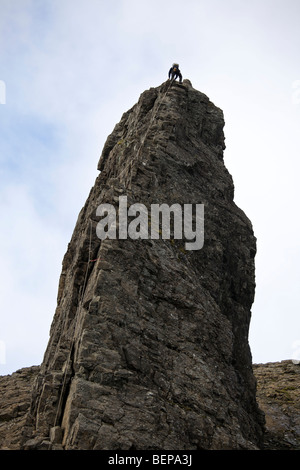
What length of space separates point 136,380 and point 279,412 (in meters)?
19.8

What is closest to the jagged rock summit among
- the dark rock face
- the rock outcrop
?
the rock outcrop

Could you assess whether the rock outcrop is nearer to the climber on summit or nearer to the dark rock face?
the dark rock face

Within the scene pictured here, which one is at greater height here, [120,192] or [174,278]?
[120,192]

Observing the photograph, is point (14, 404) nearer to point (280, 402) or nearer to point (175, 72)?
point (280, 402)

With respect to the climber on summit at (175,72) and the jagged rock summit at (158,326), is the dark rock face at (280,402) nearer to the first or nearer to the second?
the jagged rock summit at (158,326)

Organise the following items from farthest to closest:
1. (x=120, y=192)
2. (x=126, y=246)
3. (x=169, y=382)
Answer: (x=120, y=192), (x=126, y=246), (x=169, y=382)

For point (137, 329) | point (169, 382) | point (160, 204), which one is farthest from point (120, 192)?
point (169, 382)

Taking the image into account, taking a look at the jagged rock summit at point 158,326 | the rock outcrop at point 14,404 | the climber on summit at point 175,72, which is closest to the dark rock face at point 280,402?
the jagged rock summit at point 158,326

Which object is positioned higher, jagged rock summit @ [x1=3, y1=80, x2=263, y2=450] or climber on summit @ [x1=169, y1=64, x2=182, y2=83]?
climber on summit @ [x1=169, y1=64, x2=182, y2=83]

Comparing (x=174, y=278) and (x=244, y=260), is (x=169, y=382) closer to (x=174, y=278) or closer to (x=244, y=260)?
(x=174, y=278)

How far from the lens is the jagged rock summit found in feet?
63.2

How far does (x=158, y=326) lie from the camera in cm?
2252

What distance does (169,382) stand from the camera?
21.2 metres
